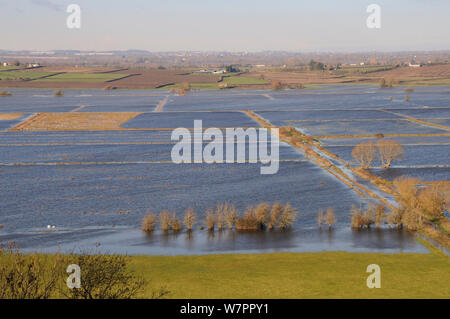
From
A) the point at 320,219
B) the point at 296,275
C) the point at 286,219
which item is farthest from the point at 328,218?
the point at 296,275

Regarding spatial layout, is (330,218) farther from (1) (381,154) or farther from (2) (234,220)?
(1) (381,154)

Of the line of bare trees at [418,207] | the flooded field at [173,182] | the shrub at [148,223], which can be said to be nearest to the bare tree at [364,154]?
the flooded field at [173,182]

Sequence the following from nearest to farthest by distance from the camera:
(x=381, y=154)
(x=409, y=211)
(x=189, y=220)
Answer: (x=409, y=211)
(x=189, y=220)
(x=381, y=154)

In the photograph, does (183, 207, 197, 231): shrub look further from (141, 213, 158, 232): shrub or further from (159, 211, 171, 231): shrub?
(141, 213, 158, 232): shrub

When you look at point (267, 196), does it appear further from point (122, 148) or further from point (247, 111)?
point (247, 111)

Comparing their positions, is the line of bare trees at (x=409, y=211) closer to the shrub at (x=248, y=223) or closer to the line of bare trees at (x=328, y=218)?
the line of bare trees at (x=328, y=218)
